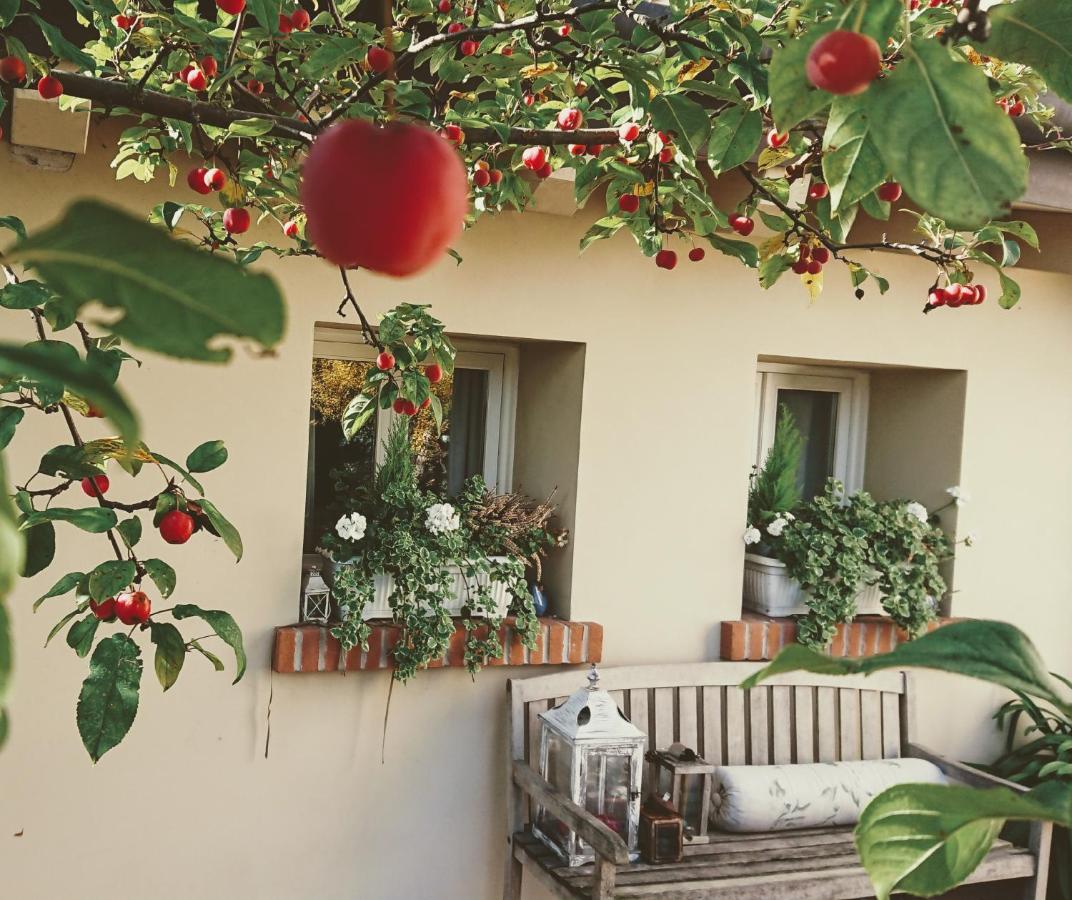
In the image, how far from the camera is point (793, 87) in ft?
2.14

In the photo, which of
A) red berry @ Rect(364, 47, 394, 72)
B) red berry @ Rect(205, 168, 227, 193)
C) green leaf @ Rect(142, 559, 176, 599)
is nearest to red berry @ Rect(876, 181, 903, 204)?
red berry @ Rect(364, 47, 394, 72)

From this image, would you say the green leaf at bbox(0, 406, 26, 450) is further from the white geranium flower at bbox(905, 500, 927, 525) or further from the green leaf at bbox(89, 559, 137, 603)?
the white geranium flower at bbox(905, 500, 927, 525)

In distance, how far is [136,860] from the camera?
2.59 metres

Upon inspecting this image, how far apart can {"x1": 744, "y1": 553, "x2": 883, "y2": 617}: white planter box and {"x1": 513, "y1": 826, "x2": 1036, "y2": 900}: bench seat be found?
2.14ft

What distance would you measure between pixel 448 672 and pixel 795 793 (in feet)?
3.29

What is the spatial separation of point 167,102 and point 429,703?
1.93 m

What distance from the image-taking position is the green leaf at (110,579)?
114cm

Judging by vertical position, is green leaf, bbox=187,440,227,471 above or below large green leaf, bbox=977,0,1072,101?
below

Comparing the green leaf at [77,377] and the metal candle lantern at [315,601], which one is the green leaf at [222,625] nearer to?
the green leaf at [77,377]

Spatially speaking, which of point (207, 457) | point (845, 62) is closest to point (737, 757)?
point (207, 457)

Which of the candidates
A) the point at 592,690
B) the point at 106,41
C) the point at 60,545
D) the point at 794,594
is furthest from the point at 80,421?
the point at 794,594

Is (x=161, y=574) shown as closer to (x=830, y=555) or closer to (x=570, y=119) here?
(x=570, y=119)

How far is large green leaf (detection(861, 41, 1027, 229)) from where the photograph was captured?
0.54 meters

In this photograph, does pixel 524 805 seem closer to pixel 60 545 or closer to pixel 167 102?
pixel 60 545
